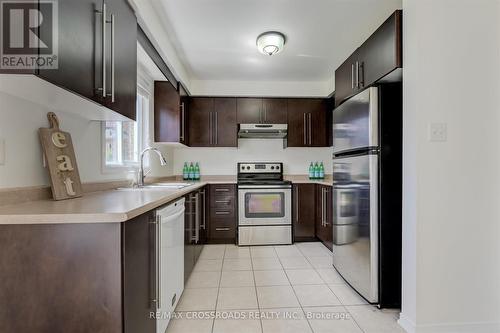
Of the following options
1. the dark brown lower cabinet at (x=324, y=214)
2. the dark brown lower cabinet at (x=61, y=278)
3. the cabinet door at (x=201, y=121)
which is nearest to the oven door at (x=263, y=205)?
the dark brown lower cabinet at (x=324, y=214)

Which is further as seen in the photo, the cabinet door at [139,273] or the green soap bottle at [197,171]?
the green soap bottle at [197,171]

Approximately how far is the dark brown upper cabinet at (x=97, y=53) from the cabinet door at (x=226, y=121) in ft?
7.24

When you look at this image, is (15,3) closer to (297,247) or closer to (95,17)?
(95,17)

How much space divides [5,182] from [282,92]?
3456 mm

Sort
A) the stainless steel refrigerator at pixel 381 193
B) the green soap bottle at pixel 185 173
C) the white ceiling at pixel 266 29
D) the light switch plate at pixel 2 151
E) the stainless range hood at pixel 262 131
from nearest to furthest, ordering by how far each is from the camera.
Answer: the light switch plate at pixel 2 151
the stainless steel refrigerator at pixel 381 193
the white ceiling at pixel 266 29
the stainless range hood at pixel 262 131
the green soap bottle at pixel 185 173

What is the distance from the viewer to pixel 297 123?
406 centimetres

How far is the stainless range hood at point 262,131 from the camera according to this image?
391cm

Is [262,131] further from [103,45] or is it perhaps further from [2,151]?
[2,151]

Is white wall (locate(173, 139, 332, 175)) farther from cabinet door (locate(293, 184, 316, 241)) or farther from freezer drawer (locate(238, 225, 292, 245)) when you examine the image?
freezer drawer (locate(238, 225, 292, 245))

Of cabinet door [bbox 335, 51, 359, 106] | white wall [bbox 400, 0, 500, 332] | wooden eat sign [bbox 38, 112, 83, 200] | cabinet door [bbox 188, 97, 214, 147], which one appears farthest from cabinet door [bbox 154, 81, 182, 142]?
white wall [bbox 400, 0, 500, 332]

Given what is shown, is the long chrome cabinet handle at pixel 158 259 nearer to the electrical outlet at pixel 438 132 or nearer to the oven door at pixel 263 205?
the electrical outlet at pixel 438 132

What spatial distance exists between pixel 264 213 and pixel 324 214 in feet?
2.61

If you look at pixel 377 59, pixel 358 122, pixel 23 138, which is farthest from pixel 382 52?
pixel 23 138

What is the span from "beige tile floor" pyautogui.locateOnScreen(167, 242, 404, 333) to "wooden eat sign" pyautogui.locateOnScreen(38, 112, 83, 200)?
1.10 metres
